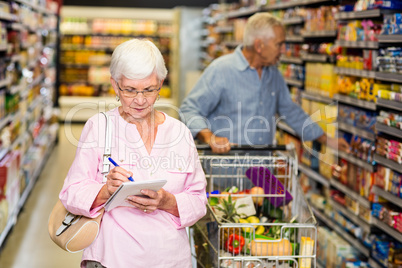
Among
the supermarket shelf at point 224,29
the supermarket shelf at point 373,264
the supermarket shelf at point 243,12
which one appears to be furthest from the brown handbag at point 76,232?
the supermarket shelf at point 224,29

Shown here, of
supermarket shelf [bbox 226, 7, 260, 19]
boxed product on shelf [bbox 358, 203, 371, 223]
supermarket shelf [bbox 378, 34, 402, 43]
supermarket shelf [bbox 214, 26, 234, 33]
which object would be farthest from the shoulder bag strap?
supermarket shelf [bbox 214, 26, 234, 33]

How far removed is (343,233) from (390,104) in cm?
134

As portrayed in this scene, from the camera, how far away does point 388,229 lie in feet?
13.0

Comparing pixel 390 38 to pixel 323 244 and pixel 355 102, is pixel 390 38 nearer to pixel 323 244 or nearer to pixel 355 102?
pixel 355 102

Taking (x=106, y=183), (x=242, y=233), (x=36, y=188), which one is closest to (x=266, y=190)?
(x=242, y=233)

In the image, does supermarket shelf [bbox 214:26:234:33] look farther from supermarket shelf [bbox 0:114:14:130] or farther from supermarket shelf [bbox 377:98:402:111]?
supermarket shelf [bbox 377:98:402:111]

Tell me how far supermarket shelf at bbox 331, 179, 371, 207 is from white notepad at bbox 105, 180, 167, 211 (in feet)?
8.88

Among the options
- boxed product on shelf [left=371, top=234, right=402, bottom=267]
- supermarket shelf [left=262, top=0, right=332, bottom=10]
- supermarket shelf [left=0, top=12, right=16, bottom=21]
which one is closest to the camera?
boxed product on shelf [left=371, top=234, right=402, bottom=267]

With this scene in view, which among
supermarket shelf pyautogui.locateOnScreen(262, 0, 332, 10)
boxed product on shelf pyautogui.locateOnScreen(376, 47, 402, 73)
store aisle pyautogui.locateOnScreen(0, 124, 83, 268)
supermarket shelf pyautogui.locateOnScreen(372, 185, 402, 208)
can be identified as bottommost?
store aisle pyautogui.locateOnScreen(0, 124, 83, 268)

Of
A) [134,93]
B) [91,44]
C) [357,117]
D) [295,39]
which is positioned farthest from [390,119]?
[91,44]

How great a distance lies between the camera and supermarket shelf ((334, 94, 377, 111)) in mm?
4320

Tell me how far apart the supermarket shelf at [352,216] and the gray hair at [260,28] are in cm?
158

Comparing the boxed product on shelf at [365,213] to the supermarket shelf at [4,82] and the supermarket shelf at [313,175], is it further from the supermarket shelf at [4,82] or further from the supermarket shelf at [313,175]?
the supermarket shelf at [4,82]

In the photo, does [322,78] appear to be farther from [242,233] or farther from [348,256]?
[242,233]
